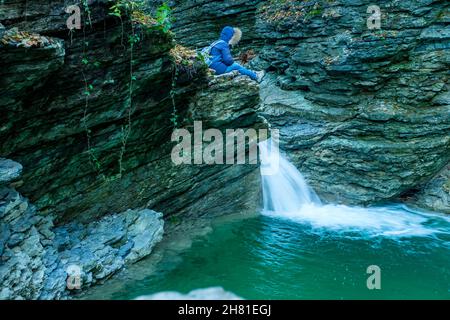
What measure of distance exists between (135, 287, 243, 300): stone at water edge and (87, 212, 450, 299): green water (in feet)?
0.48

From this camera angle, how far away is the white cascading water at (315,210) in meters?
10.6

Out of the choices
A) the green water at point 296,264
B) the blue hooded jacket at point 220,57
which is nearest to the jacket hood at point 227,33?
the blue hooded jacket at point 220,57

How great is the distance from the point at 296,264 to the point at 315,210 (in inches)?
136

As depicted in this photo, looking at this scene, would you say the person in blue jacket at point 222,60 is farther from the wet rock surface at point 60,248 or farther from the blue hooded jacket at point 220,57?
the wet rock surface at point 60,248

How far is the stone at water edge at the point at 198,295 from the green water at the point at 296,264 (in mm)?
148

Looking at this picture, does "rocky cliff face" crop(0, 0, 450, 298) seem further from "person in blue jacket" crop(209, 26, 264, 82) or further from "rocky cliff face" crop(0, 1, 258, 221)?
"person in blue jacket" crop(209, 26, 264, 82)

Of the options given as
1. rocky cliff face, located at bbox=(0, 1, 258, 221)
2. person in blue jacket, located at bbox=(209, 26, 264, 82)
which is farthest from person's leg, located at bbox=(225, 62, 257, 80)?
rocky cliff face, located at bbox=(0, 1, 258, 221)

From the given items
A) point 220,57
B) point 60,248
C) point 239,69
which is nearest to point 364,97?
point 239,69

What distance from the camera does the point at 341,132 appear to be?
Result: 39.1ft

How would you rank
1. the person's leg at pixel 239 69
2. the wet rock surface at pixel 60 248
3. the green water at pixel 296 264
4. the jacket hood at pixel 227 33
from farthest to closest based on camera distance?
the jacket hood at pixel 227 33
the person's leg at pixel 239 69
the green water at pixel 296 264
the wet rock surface at pixel 60 248

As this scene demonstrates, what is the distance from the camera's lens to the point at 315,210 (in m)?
11.8

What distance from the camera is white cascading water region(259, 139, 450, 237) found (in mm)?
10625

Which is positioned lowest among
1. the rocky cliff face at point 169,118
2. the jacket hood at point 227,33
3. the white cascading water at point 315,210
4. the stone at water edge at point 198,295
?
the stone at water edge at point 198,295

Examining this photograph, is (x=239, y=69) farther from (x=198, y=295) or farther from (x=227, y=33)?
(x=198, y=295)
